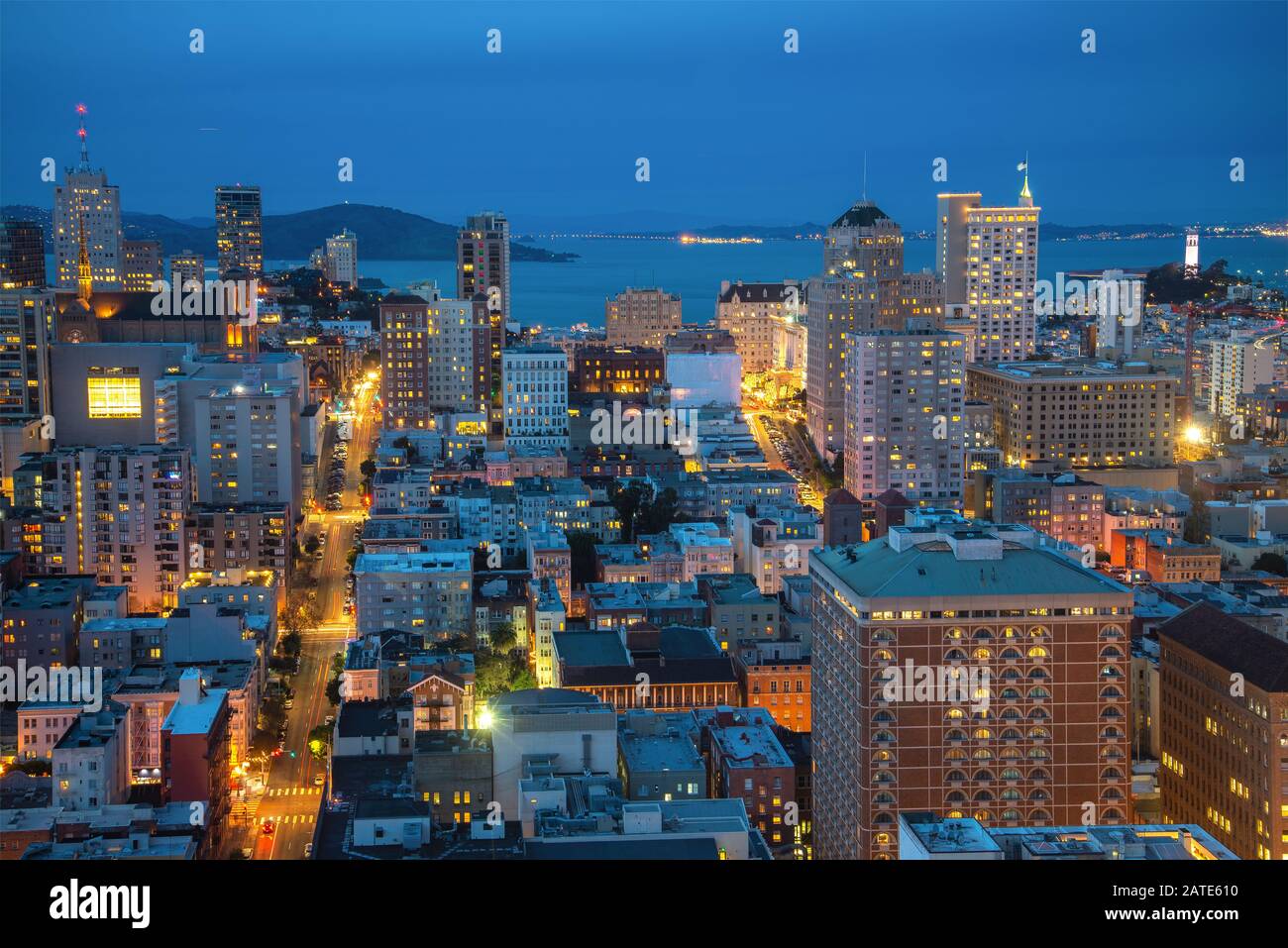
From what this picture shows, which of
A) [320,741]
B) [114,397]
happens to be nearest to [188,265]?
[114,397]

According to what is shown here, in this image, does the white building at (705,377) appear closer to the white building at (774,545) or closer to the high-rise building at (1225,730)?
the white building at (774,545)

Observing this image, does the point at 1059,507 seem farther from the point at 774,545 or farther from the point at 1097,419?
the point at 1097,419

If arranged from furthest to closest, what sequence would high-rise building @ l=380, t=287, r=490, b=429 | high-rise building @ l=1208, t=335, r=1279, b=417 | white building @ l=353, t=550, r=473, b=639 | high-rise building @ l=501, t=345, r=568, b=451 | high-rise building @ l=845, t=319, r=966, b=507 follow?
1. high-rise building @ l=1208, t=335, r=1279, b=417
2. high-rise building @ l=380, t=287, r=490, b=429
3. high-rise building @ l=501, t=345, r=568, b=451
4. high-rise building @ l=845, t=319, r=966, b=507
5. white building @ l=353, t=550, r=473, b=639

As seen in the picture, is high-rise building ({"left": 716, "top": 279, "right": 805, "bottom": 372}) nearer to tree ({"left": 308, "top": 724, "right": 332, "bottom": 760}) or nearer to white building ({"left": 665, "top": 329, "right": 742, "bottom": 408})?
white building ({"left": 665, "top": 329, "right": 742, "bottom": 408})

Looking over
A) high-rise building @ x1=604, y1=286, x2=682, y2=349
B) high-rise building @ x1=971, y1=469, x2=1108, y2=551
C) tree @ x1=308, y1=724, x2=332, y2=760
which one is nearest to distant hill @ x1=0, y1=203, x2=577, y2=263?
high-rise building @ x1=604, y1=286, x2=682, y2=349

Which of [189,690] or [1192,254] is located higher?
[1192,254]
